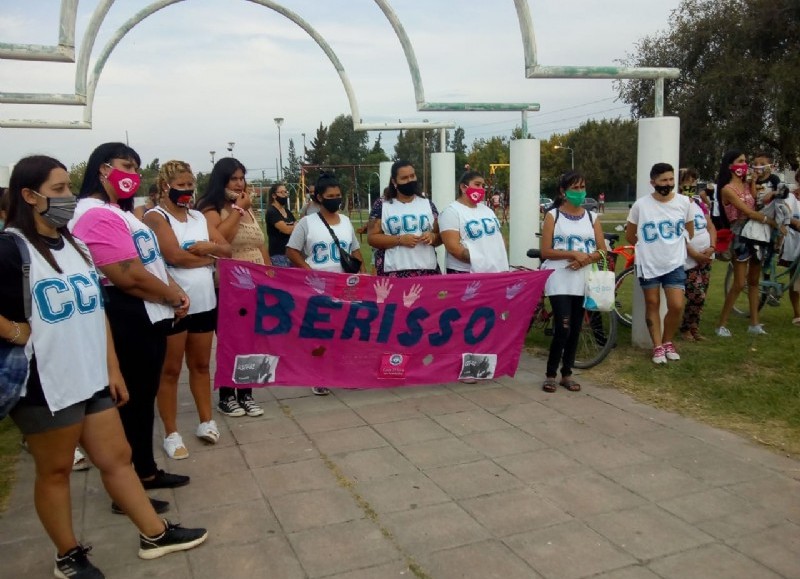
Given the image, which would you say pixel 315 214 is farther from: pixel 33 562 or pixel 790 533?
pixel 790 533

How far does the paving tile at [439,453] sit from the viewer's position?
4574 millimetres

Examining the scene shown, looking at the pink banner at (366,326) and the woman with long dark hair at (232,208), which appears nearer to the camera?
the woman with long dark hair at (232,208)

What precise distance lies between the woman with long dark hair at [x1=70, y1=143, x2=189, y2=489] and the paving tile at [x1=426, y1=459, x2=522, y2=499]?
5.71ft

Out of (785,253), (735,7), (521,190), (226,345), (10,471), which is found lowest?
(10,471)

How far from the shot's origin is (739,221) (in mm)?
7777

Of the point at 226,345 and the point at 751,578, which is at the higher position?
the point at 226,345

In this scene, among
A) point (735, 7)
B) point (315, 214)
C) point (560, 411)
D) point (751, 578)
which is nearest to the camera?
point (751, 578)

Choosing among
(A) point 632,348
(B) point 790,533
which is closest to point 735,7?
(A) point 632,348

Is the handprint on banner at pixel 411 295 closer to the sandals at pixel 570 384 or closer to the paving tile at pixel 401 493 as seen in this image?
the sandals at pixel 570 384

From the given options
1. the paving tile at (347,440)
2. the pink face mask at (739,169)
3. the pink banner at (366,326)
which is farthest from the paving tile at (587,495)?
the pink face mask at (739,169)

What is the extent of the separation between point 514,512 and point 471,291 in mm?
2560

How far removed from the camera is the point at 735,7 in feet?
86.6

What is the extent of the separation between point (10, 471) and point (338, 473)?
2.16 meters

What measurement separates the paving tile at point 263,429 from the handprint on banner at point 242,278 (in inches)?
41.3
